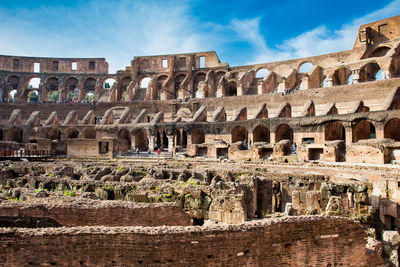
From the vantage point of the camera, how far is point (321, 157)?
22.3 metres

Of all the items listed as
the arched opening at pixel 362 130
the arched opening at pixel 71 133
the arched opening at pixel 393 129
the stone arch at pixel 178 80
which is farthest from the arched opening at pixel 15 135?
the arched opening at pixel 393 129

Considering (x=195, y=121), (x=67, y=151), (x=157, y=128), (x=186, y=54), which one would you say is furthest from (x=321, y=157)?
(x=186, y=54)

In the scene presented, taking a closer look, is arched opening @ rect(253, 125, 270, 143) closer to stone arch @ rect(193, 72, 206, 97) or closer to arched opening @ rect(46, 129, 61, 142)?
stone arch @ rect(193, 72, 206, 97)

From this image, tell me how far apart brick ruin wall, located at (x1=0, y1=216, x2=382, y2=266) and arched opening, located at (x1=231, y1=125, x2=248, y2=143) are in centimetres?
2382

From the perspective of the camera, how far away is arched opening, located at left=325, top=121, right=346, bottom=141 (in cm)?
2516

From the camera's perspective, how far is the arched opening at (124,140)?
102ft

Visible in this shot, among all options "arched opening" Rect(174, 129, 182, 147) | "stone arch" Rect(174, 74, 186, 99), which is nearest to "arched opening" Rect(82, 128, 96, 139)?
"arched opening" Rect(174, 129, 182, 147)

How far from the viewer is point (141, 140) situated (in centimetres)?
3500

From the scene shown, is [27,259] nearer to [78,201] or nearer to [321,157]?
[78,201]

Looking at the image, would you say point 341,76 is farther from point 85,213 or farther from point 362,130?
point 85,213

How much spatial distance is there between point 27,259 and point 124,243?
178cm

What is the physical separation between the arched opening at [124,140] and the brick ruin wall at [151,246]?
2577 cm

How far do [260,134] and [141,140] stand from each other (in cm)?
1407

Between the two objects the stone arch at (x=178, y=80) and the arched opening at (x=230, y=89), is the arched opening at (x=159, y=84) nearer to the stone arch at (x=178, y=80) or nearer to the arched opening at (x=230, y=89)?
the stone arch at (x=178, y=80)
